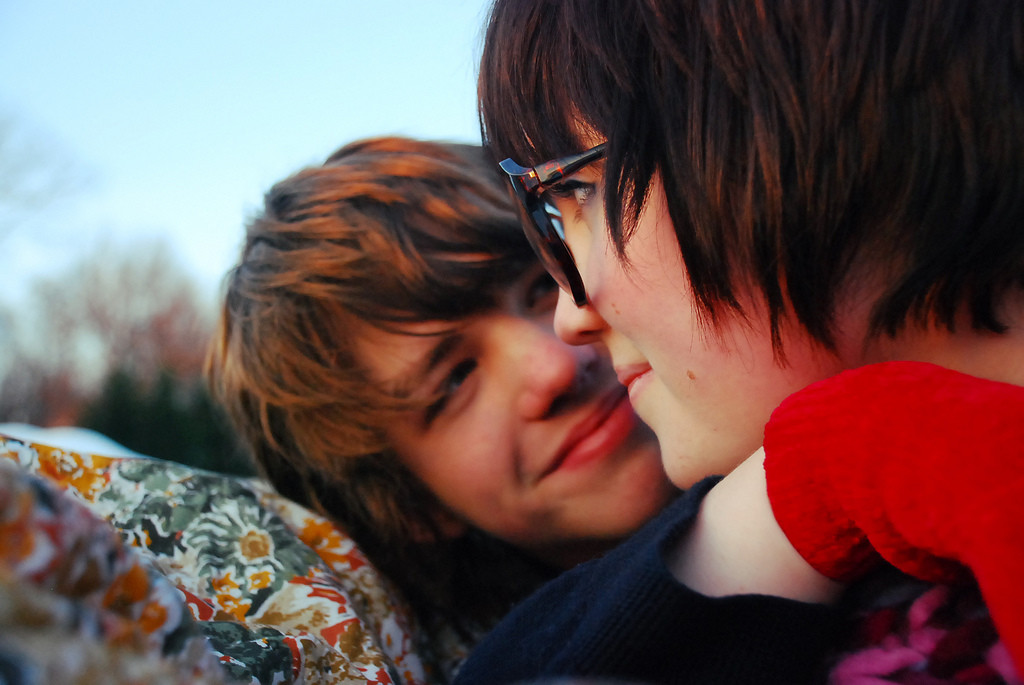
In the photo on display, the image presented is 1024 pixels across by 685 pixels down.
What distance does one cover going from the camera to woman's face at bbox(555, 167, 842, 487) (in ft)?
3.02

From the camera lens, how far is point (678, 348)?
0.99 m

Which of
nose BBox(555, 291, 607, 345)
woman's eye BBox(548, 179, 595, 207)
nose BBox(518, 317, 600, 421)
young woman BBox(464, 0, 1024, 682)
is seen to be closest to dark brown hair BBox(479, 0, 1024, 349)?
young woman BBox(464, 0, 1024, 682)

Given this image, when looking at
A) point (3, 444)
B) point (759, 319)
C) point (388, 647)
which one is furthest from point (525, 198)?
point (3, 444)

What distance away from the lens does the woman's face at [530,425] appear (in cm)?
157

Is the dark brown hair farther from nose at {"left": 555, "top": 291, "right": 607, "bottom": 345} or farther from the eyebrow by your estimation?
the eyebrow

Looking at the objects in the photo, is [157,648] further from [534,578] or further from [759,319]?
[534,578]

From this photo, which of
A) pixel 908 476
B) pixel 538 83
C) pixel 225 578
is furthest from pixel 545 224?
pixel 225 578

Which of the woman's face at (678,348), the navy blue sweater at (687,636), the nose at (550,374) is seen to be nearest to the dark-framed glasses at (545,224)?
the woman's face at (678,348)

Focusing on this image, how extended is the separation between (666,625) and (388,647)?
0.82m

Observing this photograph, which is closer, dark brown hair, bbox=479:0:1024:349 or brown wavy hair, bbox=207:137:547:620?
dark brown hair, bbox=479:0:1024:349

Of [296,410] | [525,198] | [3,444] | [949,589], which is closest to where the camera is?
[949,589]

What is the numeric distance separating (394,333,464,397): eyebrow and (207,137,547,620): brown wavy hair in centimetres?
4

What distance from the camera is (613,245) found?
3.35 ft

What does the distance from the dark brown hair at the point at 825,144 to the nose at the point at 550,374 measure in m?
0.65
